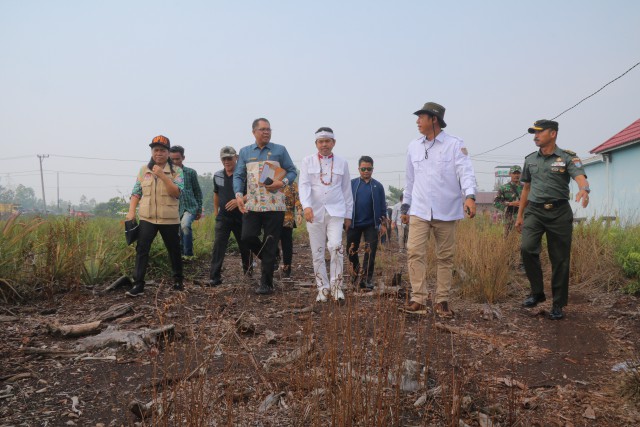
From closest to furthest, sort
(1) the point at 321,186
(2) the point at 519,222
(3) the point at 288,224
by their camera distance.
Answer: (1) the point at 321,186 → (2) the point at 519,222 → (3) the point at 288,224

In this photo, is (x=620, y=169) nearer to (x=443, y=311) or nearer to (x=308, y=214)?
(x=443, y=311)

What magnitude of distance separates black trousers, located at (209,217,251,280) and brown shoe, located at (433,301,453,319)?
8.27 ft

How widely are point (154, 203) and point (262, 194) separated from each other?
1.20m

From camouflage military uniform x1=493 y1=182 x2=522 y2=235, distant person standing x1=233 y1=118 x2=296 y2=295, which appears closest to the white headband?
distant person standing x1=233 y1=118 x2=296 y2=295

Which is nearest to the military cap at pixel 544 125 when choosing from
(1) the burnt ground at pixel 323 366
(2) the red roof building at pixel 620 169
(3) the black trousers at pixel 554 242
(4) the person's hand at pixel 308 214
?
(3) the black trousers at pixel 554 242

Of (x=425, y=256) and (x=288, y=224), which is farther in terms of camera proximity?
(x=288, y=224)

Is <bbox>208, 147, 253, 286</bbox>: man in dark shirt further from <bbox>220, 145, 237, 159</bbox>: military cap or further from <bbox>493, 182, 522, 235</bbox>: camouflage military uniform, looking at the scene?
<bbox>493, 182, 522, 235</bbox>: camouflage military uniform

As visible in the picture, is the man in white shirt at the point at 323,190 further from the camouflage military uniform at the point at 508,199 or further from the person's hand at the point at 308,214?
the camouflage military uniform at the point at 508,199

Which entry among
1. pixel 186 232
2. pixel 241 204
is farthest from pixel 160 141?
pixel 186 232

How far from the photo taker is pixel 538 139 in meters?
5.07

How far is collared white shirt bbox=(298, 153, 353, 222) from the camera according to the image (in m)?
5.61

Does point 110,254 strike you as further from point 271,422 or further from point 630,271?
point 630,271

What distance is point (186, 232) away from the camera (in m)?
7.49

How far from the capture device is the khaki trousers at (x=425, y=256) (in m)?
4.93
